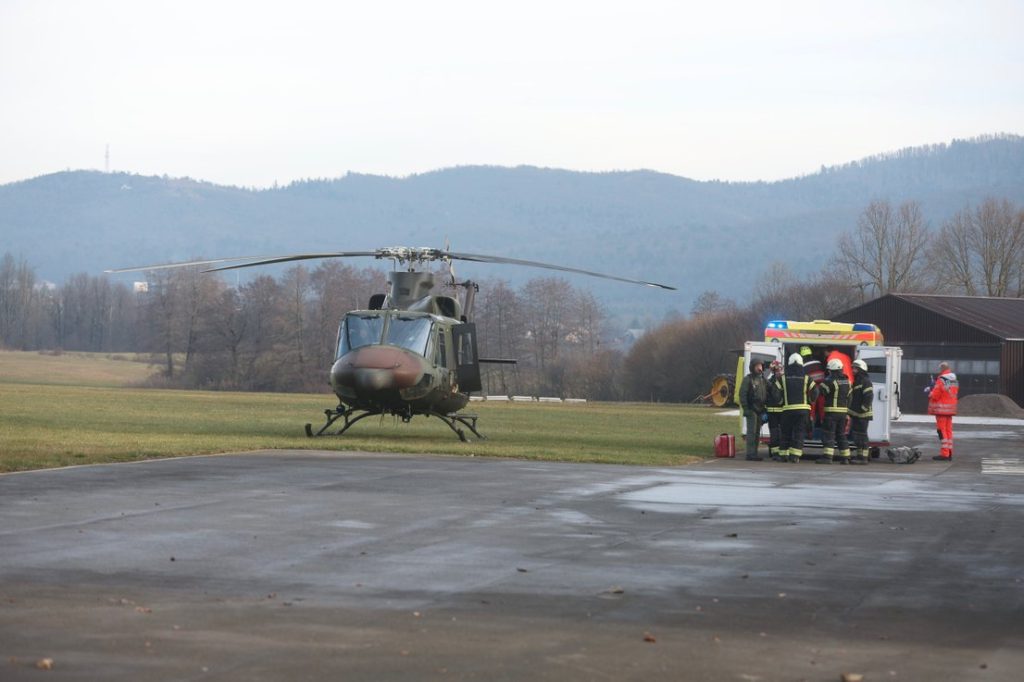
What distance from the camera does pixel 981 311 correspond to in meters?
72.7

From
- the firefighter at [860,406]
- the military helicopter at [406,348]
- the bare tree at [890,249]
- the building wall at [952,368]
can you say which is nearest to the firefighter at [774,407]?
the firefighter at [860,406]

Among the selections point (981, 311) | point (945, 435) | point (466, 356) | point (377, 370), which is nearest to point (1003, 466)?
point (945, 435)

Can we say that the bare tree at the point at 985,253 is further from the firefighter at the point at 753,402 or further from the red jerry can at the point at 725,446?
the firefighter at the point at 753,402

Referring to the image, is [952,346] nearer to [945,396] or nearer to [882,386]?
[945,396]

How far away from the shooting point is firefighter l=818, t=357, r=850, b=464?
1019 inches

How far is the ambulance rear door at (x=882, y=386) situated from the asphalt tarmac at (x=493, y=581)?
357 inches

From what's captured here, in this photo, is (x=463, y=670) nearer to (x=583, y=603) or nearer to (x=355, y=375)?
(x=583, y=603)

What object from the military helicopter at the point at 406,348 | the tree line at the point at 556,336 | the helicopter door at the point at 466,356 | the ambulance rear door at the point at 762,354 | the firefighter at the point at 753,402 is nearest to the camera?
the firefighter at the point at 753,402

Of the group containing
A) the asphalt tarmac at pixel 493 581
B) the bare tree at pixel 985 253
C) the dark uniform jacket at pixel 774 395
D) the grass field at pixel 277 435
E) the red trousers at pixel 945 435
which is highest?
the bare tree at pixel 985 253

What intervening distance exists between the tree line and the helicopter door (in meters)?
64.7

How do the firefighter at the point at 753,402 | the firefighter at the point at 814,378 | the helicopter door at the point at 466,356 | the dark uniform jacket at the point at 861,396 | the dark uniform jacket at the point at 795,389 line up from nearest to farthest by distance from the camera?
the dark uniform jacket at the point at 795,389
the dark uniform jacket at the point at 861,396
the firefighter at the point at 753,402
the firefighter at the point at 814,378
the helicopter door at the point at 466,356

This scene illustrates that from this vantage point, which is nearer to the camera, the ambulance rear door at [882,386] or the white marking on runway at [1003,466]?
the white marking on runway at [1003,466]

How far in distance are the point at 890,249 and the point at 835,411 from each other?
9015 cm

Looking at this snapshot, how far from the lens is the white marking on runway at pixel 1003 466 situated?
81.5ft
